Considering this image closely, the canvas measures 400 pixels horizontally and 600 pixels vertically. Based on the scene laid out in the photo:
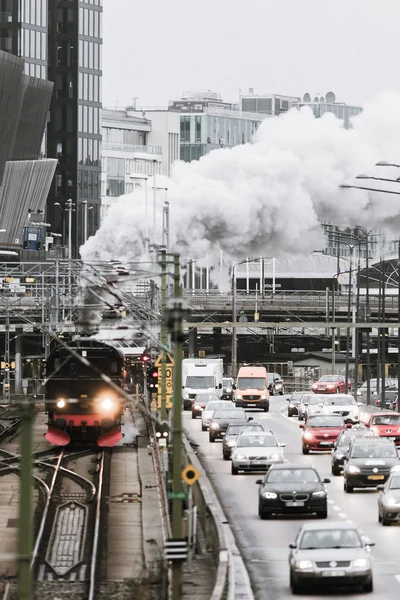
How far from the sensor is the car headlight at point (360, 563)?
2689 cm

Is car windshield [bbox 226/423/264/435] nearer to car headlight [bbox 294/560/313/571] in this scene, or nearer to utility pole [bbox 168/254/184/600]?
car headlight [bbox 294/560/313/571]

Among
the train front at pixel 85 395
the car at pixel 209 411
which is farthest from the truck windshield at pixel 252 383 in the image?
the train front at pixel 85 395

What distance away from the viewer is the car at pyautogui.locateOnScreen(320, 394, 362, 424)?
73938 millimetres

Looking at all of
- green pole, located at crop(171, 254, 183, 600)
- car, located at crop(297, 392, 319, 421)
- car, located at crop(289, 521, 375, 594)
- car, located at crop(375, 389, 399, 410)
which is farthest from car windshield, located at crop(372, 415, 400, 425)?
green pole, located at crop(171, 254, 183, 600)

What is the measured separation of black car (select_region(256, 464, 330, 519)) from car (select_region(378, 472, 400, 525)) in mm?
1854

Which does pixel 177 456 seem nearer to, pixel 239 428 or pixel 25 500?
pixel 25 500

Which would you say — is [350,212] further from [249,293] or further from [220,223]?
[249,293]

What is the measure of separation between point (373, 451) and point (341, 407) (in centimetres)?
3110

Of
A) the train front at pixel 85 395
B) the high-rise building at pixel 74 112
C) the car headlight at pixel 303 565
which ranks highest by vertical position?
the high-rise building at pixel 74 112

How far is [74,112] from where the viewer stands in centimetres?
18638

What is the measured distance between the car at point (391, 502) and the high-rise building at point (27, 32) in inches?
5453

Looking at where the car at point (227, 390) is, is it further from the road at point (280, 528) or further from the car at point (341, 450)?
the car at point (341, 450)

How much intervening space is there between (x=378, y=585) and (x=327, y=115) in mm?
90438

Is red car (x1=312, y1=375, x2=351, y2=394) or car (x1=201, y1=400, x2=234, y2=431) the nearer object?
car (x1=201, y1=400, x2=234, y2=431)
